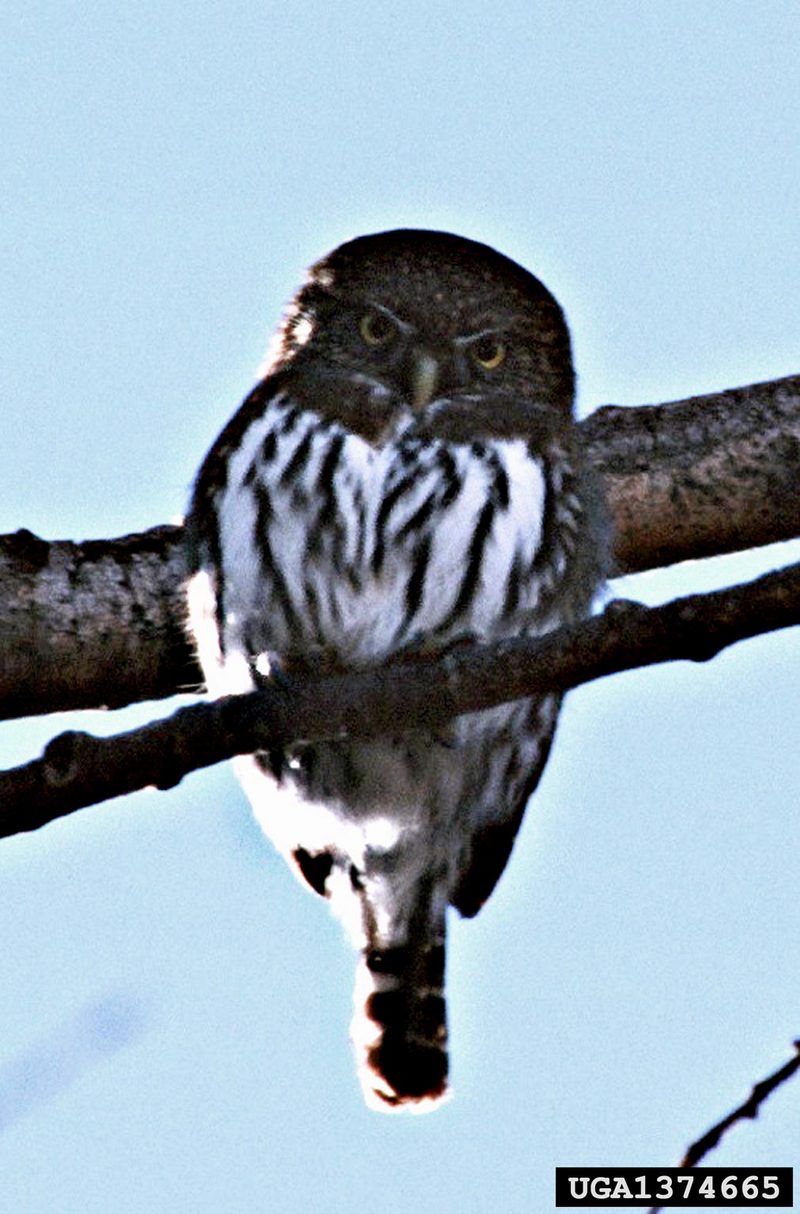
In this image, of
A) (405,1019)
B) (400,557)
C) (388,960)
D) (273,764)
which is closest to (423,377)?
(400,557)

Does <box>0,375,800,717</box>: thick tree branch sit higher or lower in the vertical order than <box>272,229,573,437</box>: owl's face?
lower

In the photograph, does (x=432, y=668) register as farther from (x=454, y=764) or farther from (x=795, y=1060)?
(x=454, y=764)

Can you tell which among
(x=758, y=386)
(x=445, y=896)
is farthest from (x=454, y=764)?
(x=758, y=386)

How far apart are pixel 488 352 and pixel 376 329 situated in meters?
0.27

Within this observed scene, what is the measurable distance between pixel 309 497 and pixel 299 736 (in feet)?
3.75

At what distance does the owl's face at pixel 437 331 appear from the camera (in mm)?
5406

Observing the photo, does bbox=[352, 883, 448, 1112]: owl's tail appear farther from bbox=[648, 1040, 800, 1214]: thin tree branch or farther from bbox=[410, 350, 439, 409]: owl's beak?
bbox=[648, 1040, 800, 1214]: thin tree branch

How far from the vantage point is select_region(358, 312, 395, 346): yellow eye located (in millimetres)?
5539

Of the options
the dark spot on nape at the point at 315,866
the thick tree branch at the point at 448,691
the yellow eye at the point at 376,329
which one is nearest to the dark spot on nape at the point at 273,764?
the dark spot on nape at the point at 315,866

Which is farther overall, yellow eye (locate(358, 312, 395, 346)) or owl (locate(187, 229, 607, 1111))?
yellow eye (locate(358, 312, 395, 346))

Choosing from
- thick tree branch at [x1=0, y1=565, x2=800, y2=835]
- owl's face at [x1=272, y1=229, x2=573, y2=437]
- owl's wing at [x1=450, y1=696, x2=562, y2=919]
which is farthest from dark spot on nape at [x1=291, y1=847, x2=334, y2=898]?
thick tree branch at [x1=0, y1=565, x2=800, y2=835]

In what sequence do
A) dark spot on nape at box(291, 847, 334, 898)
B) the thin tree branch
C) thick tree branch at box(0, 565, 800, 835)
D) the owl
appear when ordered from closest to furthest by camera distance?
the thin tree branch < thick tree branch at box(0, 565, 800, 835) < the owl < dark spot on nape at box(291, 847, 334, 898)

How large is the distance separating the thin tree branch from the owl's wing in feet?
7.80

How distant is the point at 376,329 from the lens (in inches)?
219
